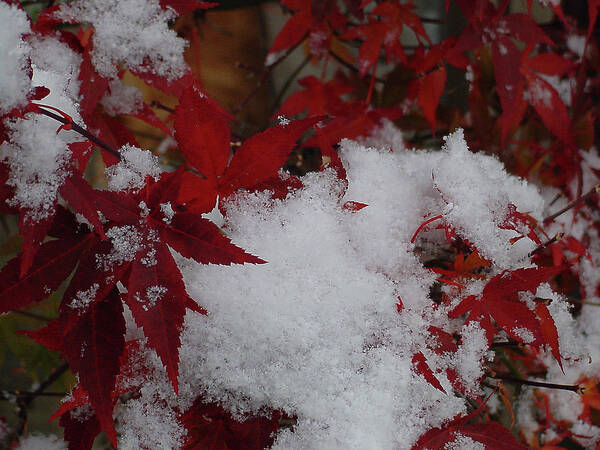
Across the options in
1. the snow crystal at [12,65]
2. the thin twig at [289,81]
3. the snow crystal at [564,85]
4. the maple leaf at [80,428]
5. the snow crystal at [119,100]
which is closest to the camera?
the snow crystal at [12,65]

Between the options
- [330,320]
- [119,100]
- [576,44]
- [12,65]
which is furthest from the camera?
[576,44]

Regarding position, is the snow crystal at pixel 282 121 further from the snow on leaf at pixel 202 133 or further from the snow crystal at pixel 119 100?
the snow crystal at pixel 119 100

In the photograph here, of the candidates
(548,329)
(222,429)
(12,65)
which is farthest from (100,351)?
(548,329)

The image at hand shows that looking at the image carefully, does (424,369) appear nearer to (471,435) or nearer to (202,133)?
(471,435)

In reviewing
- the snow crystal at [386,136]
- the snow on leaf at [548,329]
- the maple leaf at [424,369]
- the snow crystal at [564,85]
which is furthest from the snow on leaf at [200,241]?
the snow crystal at [564,85]

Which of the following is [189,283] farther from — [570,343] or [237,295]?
[570,343]
